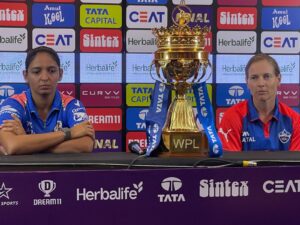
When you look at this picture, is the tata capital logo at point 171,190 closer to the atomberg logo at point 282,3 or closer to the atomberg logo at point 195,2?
the atomberg logo at point 195,2

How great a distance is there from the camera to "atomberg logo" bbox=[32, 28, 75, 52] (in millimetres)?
3260

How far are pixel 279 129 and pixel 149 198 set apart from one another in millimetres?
1013

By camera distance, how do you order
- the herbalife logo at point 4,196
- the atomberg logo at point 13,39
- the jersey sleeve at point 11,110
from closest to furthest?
the herbalife logo at point 4,196 < the jersey sleeve at point 11,110 < the atomberg logo at point 13,39

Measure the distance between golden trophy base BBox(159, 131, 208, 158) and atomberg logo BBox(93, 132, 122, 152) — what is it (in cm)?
180

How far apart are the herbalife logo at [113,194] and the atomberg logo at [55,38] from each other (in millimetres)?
2050

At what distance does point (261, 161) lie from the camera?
4.89ft

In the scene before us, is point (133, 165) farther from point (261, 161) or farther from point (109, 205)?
point (261, 161)

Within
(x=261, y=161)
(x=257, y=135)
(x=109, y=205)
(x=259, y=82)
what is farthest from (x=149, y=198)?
(x=259, y=82)

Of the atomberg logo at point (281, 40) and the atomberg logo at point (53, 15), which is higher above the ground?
the atomberg logo at point (53, 15)

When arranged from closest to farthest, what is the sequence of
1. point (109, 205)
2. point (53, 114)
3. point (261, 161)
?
point (109, 205) → point (261, 161) → point (53, 114)

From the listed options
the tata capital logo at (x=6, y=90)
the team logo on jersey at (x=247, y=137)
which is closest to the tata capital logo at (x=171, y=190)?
the team logo on jersey at (x=247, y=137)

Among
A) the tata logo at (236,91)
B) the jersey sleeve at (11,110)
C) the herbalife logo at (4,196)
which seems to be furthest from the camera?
the tata logo at (236,91)

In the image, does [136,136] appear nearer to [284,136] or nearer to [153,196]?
[284,136]

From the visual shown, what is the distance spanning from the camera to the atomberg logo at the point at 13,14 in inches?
127
